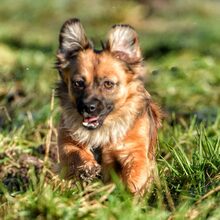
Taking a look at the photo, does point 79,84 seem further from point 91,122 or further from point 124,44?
point 124,44

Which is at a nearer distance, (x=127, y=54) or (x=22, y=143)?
(x=127, y=54)

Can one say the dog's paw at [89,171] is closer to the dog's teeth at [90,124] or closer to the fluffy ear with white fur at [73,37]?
the dog's teeth at [90,124]

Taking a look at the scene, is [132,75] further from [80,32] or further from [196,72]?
[196,72]

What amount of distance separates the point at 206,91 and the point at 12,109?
3104mm

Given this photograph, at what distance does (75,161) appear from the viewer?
6.38 meters

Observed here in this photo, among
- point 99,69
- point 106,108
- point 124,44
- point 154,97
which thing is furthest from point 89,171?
point 154,97

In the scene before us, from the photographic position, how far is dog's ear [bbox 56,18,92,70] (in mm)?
6973

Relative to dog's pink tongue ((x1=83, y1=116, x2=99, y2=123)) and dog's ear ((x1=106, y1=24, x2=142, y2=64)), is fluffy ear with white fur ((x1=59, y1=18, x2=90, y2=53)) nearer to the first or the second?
dog's ear ((x1=106, y1=24, x2=142, y2=64))

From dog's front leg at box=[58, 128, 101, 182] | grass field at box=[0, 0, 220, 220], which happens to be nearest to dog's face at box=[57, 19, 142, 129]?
dog's front leg at box=[58, 128, 101, 182]

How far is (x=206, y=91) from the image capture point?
1146cm

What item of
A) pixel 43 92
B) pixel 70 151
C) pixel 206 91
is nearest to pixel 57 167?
pixel 70 151

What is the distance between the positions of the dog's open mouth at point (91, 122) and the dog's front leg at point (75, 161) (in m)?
0.19

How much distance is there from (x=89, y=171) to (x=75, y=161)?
9.9 inches

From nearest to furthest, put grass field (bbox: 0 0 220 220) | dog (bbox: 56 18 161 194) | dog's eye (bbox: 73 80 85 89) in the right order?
grass field (bbox: 0 0 220 220)
dog (bbox: 56 18 161 194)
dog's eye (bbox: 73 80 85 89)
